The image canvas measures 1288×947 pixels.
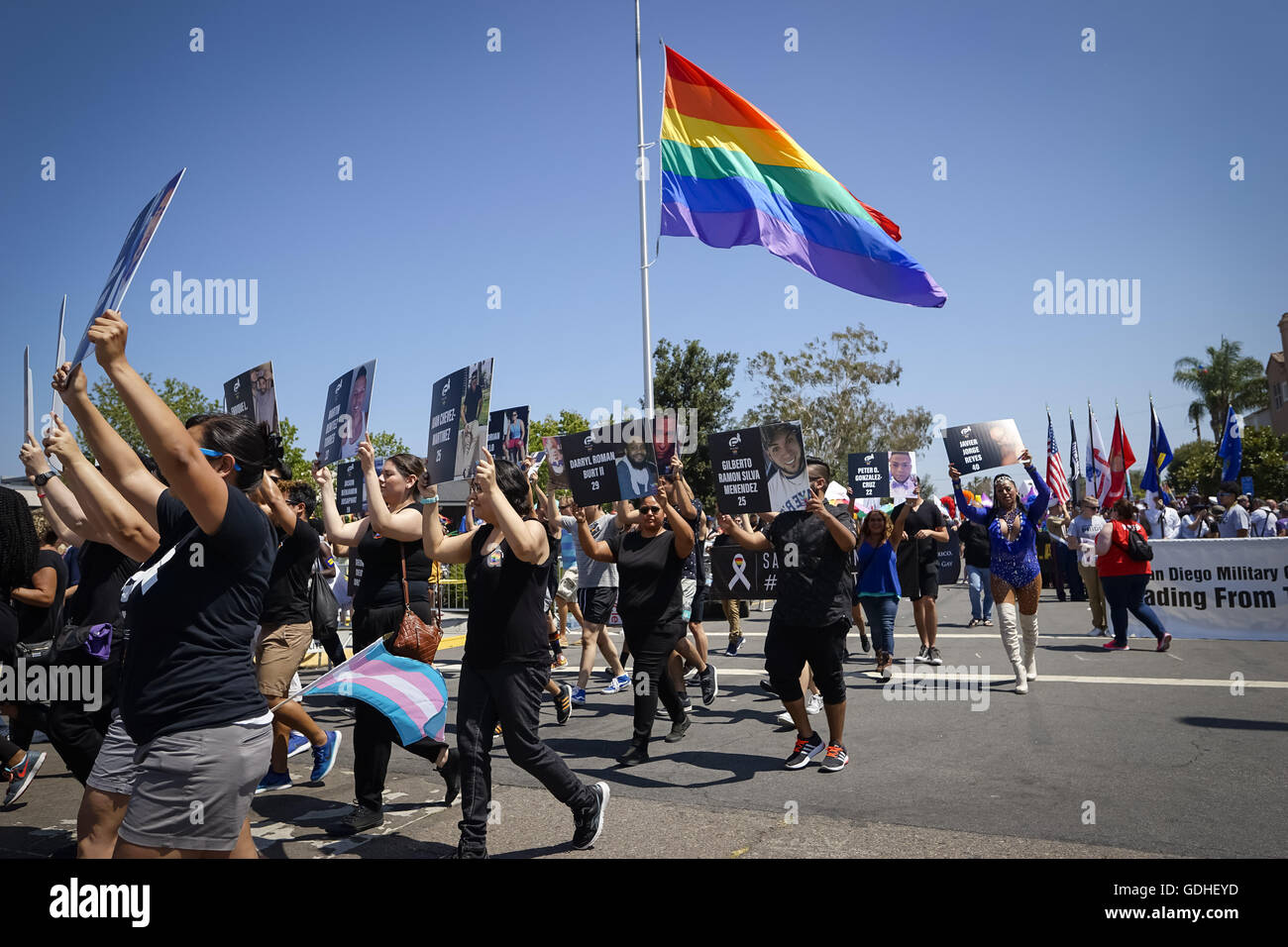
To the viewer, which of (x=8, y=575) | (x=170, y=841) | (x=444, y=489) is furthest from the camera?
(x=444, y=489)

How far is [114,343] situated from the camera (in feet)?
7.80

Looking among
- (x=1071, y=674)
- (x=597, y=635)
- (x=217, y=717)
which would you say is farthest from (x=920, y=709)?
(x=217, y=717)

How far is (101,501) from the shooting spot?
10.5ft

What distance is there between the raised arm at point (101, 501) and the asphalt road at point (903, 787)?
6.96 ft

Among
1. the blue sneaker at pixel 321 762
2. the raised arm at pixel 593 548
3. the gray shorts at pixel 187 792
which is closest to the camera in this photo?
the gray shorts at pixel 187 792

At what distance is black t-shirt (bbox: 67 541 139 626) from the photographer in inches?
197

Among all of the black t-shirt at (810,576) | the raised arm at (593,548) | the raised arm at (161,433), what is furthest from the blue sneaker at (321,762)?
the raised arm at (161,433)

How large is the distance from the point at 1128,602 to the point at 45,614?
11.0 m

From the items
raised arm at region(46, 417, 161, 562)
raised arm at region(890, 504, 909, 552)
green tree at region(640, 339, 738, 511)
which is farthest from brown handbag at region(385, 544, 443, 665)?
green tree at region(640, 339, 738, 511)

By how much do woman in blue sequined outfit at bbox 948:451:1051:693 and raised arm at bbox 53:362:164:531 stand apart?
7.59 meters

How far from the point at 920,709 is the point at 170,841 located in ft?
21.7

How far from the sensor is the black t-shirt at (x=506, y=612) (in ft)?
14.2

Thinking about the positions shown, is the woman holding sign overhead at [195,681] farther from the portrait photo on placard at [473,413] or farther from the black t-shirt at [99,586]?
A: the black t-shirt at [99,586]
